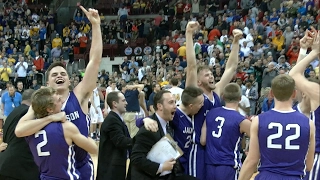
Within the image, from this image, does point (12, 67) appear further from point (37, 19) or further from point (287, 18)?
point (287, 18)

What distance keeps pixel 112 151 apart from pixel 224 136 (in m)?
1.59

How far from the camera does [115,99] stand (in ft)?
22.0

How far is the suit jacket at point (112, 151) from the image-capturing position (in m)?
6.43

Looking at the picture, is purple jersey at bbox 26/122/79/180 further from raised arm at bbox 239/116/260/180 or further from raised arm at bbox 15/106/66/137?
raised arm at bbox 239/116/260/180

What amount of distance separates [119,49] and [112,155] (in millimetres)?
17652

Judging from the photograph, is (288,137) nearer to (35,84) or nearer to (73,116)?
(73,116)

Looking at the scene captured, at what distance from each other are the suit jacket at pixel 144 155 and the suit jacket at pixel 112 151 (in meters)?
0.88

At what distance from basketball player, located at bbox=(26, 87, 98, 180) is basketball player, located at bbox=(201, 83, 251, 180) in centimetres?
151

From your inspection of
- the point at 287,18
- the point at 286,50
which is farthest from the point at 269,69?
the point at 287,18

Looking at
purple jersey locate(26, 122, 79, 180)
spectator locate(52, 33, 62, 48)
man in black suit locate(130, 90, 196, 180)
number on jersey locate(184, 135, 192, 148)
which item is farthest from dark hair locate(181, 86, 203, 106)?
spectator locate(52, 33, 62, 48)

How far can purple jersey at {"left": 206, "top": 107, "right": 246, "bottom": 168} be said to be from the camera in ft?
18.2

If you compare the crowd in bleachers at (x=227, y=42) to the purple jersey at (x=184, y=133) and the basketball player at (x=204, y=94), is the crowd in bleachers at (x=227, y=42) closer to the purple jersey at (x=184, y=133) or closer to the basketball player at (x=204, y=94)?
the basketball player at (x=204, y=94)

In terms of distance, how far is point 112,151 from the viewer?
6.49m

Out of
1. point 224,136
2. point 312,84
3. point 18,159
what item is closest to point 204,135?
point 224,136
